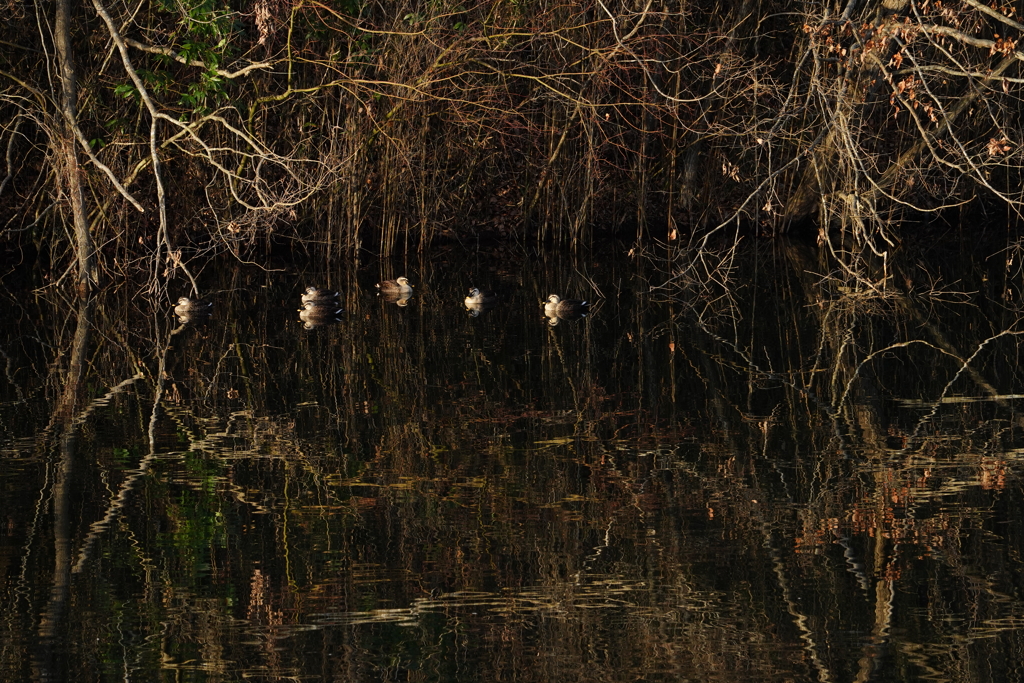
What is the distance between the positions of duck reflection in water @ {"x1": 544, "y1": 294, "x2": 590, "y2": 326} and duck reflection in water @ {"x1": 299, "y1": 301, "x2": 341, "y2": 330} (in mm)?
1850

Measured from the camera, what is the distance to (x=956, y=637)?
17.8 feet

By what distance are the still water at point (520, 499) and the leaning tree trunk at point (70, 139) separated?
6.98 feet

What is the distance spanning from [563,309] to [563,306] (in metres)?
0.04

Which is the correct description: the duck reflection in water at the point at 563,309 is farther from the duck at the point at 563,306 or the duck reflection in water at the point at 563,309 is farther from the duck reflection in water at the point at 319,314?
the duck reflection in water at the point at 319,314

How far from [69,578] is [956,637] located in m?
3.47

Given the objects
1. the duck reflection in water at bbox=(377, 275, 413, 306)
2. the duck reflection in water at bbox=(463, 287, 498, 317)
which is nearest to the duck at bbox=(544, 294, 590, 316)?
the duck reflection in water at bbox=(463, 287, 498, 317)

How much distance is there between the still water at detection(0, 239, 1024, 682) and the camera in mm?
5477

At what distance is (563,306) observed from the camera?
13.4 m

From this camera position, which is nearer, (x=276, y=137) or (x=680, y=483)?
(x=680, y=483)

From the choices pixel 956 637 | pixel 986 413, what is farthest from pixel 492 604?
pixel 986 413

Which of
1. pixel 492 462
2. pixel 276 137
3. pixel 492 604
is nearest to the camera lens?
pixel 492 604

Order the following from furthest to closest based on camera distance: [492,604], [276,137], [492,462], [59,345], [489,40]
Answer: [276,137] < [489,40] < [59,345] < [492,462] < [492,604]

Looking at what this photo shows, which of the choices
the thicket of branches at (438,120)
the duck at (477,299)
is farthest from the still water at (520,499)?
the thicket of branches at (438,120)

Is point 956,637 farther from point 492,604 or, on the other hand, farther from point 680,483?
point 680,483
